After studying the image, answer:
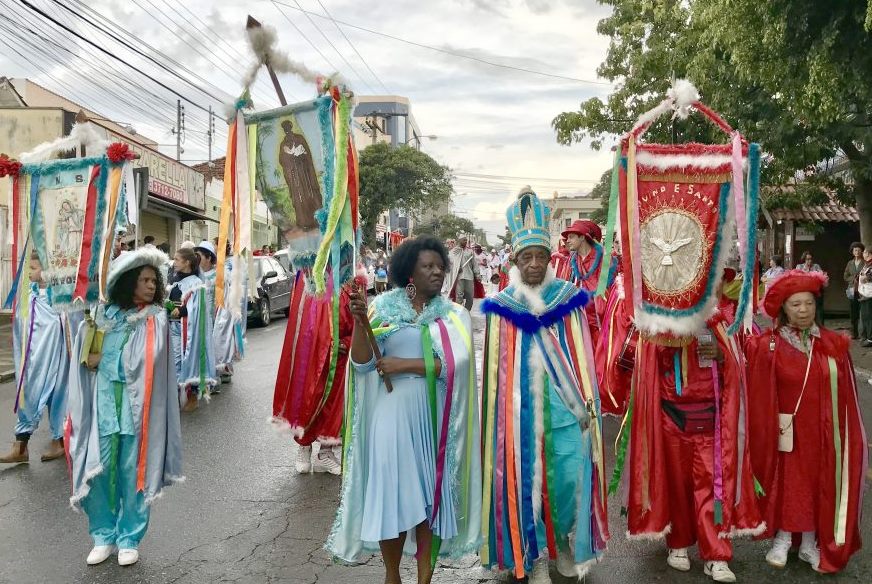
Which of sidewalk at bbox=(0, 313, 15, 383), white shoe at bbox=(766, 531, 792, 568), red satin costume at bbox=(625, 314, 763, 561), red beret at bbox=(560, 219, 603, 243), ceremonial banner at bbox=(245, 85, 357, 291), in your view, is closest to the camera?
red satin costume at bbox=(625, 314, 763, 561)

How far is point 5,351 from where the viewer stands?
41.9 ft

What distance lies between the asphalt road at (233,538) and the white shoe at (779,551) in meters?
0.05

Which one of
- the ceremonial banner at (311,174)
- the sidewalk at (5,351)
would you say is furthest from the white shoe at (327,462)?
the sidewalk at (5,351)

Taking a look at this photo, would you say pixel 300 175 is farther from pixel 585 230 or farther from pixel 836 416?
pixel 585 230

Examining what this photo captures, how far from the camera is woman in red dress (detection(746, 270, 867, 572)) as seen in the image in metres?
4.17

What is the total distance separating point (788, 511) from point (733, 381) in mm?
745

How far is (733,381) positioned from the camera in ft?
13.9

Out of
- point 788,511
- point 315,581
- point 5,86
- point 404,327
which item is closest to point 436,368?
point 404,327

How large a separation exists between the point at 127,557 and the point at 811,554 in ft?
12.0

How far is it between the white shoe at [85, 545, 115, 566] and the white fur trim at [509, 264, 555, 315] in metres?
2.64

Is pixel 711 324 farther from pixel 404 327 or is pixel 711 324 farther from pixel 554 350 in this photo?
pixel 404 327

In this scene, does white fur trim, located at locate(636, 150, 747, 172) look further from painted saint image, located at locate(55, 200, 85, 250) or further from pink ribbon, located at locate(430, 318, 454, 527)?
painted saint image, located at locate(55, 200, 85, 250)

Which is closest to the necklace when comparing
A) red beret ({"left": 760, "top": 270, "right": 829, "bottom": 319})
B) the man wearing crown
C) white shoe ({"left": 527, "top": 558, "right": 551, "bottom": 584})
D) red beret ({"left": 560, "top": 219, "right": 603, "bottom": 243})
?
red beret ({"left": 560, "top": 219, "right": 603, "bottom": 243})

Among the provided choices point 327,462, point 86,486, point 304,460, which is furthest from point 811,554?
point 86,486
